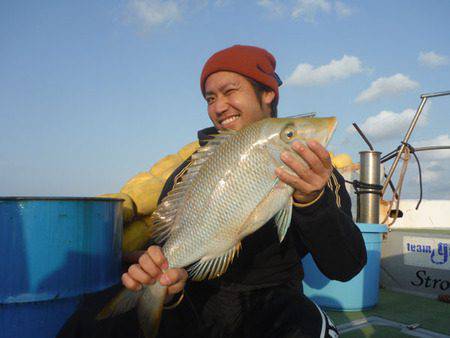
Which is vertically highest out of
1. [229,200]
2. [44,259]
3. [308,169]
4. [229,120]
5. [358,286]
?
[229,120]

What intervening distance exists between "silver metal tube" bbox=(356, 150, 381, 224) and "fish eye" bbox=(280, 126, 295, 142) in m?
3.42

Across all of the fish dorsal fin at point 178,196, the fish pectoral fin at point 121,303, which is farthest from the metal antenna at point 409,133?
the fish pectoral fin at point 121,303

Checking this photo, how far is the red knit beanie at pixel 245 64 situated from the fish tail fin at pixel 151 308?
177cm

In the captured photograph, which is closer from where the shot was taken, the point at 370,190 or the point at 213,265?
the point at 213,265

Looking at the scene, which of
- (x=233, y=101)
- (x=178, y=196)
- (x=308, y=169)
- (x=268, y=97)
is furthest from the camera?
(x=268, y=97)

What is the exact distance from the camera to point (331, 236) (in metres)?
2.14

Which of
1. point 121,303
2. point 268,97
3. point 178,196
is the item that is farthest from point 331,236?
point 268,97

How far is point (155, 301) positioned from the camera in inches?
78.7

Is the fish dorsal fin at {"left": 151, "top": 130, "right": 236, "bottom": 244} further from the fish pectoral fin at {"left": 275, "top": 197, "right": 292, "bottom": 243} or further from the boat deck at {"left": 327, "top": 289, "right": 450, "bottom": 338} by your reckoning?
the boat deck at {"left": 327, "top": 289, "right": 450, "bottom": 338}

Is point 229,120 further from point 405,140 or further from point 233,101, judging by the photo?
point 405,140

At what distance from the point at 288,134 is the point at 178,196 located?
73cm

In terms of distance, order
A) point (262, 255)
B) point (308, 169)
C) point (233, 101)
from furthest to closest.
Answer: point (233, 101) → point (262, 255) → point (308, 169)

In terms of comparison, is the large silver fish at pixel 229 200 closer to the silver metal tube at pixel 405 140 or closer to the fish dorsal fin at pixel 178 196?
the fish dorsal fin at pixel 178 196

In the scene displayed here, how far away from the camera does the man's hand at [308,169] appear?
1722mm
